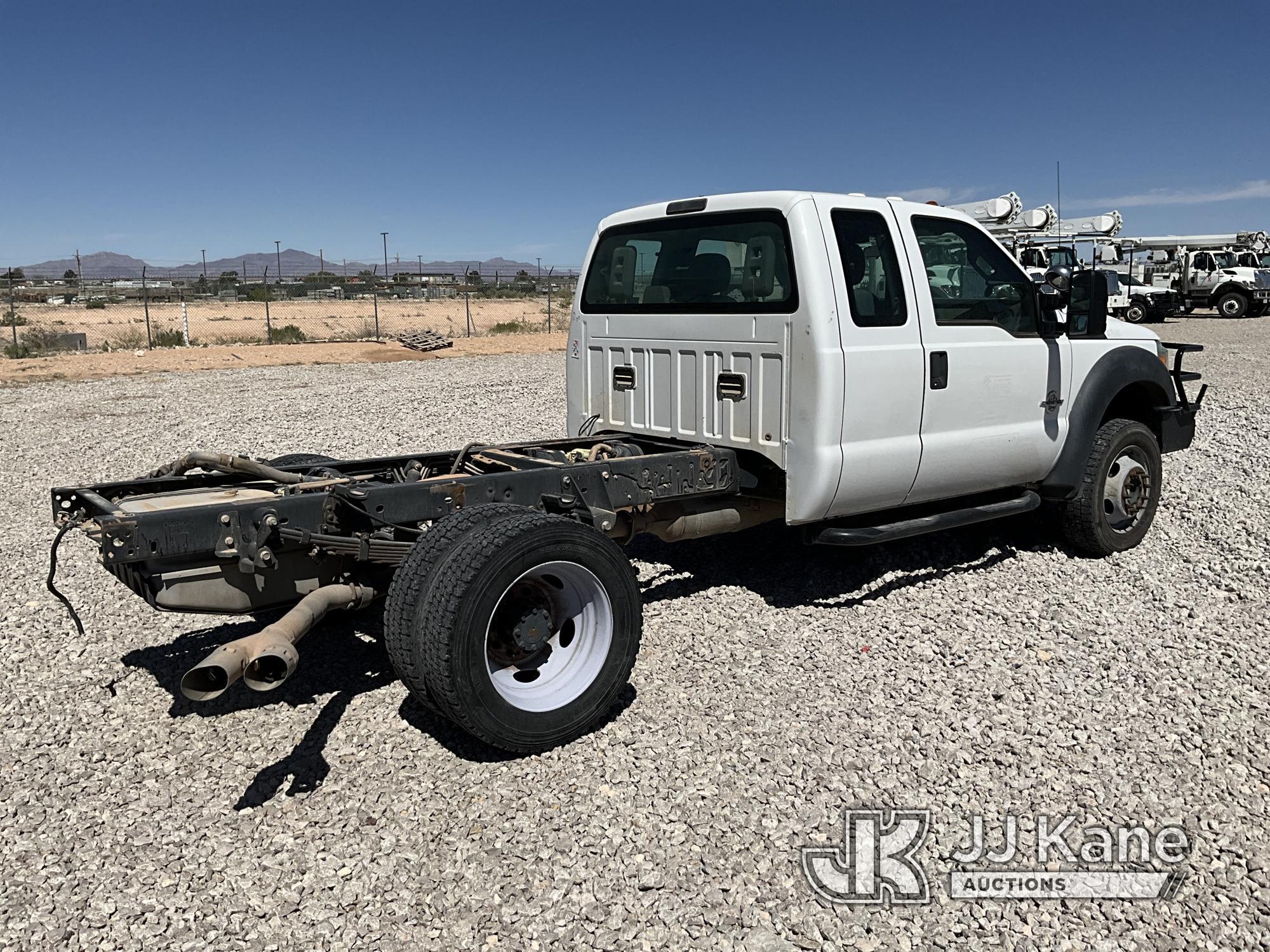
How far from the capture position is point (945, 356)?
17.6 ft

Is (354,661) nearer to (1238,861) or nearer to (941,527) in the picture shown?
(941,527)

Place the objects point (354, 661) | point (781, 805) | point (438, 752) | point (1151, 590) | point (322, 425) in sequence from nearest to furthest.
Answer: point (781, 805)
point (438, 752)
point (354, 661)
point (1151, 590)
point (322, 425)

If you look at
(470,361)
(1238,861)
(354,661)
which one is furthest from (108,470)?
(470,361)

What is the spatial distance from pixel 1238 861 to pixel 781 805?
147 cm

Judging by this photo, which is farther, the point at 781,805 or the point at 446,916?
the point at 781,805

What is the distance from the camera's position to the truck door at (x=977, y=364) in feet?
17.6

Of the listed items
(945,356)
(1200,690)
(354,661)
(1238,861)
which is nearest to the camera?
(1238,861)

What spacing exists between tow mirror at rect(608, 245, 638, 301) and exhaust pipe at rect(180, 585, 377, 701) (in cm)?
295

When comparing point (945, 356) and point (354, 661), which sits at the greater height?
point (945, 356)

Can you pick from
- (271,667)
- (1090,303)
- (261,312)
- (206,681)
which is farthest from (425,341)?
(261,312)

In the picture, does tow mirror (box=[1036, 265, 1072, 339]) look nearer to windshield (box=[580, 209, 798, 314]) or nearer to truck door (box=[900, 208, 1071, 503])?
truck door (box=[900, 208, 1071, 503])

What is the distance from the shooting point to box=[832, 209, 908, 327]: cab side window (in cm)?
506

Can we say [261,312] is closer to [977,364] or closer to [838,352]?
Result: [977,364]

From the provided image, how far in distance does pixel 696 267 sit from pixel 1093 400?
2.61 m
